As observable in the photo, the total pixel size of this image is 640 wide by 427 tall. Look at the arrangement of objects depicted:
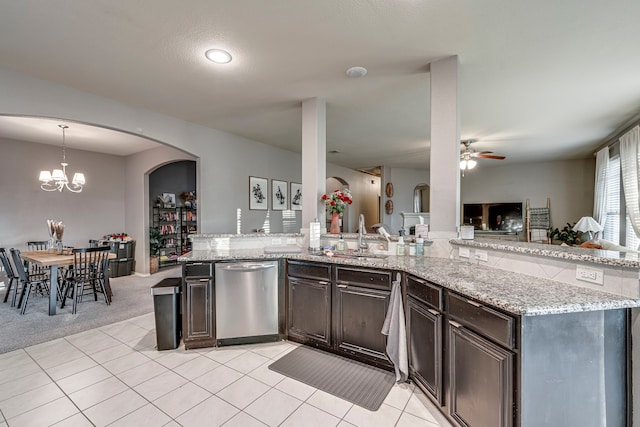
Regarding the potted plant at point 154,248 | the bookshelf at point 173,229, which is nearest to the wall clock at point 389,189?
the bookshelf at point 173,229

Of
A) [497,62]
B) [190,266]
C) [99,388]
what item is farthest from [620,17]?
[99,388]

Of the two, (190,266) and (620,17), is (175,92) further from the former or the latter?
(620,17)

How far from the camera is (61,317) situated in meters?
3.69

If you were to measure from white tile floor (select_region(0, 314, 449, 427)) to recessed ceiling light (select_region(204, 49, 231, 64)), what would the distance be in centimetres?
281

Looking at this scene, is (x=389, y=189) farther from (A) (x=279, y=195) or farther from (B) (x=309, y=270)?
(B) (x=309, y=270)

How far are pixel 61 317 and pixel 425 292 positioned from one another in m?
4.59

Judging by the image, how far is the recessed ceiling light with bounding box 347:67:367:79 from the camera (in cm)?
283

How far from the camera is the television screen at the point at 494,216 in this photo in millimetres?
8086

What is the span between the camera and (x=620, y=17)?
2051mm

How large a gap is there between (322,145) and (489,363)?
283cm

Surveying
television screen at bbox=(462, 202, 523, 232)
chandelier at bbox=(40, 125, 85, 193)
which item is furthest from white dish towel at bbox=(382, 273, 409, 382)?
television screen at bbox=(462, 202, 523, 232)

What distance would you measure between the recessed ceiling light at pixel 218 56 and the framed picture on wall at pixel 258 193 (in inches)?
110

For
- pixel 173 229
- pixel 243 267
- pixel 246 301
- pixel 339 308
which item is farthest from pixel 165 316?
pixel 173 229

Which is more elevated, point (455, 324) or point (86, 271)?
point (455, 324)
